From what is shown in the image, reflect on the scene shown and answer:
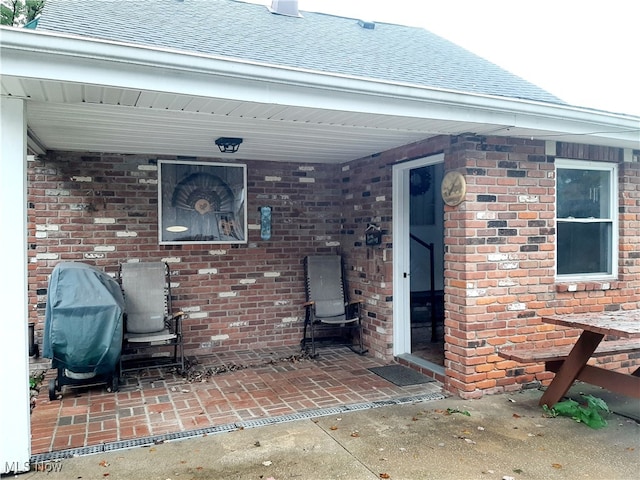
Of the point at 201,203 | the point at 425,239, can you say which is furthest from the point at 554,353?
the point at 425,239

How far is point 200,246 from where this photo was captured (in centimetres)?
564

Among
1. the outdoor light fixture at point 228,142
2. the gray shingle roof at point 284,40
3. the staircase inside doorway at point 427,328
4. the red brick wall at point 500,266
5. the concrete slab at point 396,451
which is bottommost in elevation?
Answer: the concrete slab at point 396,451

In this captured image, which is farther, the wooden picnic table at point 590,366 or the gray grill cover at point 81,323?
the gray grill cover at point 81,323

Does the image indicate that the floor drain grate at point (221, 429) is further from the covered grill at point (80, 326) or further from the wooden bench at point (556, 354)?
the covered grill at point (80, 326)

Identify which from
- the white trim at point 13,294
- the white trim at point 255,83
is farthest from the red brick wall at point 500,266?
the white trim at point 13,294

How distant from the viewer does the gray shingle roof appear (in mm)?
3451

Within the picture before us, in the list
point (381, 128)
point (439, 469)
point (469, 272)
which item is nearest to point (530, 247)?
point (469, 272)

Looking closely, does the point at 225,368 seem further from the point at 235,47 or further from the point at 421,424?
the point at 235,47

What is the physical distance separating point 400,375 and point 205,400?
6.13ft

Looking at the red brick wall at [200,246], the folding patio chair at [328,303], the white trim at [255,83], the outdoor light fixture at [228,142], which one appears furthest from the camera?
the folding patio chair at [328,303]

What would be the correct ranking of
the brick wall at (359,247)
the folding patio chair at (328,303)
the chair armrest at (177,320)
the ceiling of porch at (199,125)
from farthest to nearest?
1. the folding patio chair at (328,303)
2. the chair armrest at (177,320)
3. the brick wall at (359,247)
4. the ceiling of porch at (199,125)

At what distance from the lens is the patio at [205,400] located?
134 inches

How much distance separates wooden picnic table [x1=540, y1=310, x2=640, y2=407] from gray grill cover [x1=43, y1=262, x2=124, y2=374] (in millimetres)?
3523

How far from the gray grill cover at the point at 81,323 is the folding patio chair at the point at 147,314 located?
2.04 ft
